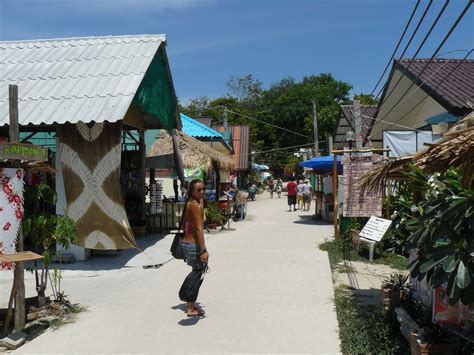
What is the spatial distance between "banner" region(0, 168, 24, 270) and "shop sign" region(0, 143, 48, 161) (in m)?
0.18

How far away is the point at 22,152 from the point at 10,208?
0.65 meters

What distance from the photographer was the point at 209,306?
6.84 m

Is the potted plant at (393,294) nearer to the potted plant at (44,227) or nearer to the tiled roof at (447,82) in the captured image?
the potted plant at (44,227)

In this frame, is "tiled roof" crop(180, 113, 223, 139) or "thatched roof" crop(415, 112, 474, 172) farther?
"tiled roof" crop(180, 113, 223, 139)

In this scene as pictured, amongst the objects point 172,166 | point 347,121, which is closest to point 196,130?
point 172,166

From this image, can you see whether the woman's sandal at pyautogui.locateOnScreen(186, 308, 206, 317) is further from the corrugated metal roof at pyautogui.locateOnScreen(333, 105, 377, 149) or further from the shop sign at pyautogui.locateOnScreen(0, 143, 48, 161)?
the corrugated metal roof at pyautogui.locateOnScreen(333, 105, 377, 149)

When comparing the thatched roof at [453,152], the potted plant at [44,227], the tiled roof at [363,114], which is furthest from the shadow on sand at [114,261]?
the tiled roof at [363,114]

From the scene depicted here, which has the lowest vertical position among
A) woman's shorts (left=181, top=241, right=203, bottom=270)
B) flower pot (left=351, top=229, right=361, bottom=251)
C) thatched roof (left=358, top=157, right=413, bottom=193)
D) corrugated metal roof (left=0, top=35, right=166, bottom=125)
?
flower pot (left=351, top=229, right=361, bottom=251)

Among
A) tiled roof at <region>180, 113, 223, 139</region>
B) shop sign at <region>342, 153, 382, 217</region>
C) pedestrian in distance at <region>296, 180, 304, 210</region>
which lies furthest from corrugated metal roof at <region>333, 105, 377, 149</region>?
shop sign at <region>342, 153, 382, 217</region>

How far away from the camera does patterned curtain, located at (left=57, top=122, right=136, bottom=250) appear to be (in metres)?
9.45

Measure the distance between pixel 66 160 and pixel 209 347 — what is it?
579 centimetres

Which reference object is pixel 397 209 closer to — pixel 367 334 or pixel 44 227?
pixel 367 334

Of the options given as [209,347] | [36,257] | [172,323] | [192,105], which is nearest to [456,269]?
[209,347]

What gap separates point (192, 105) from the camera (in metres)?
60.8
